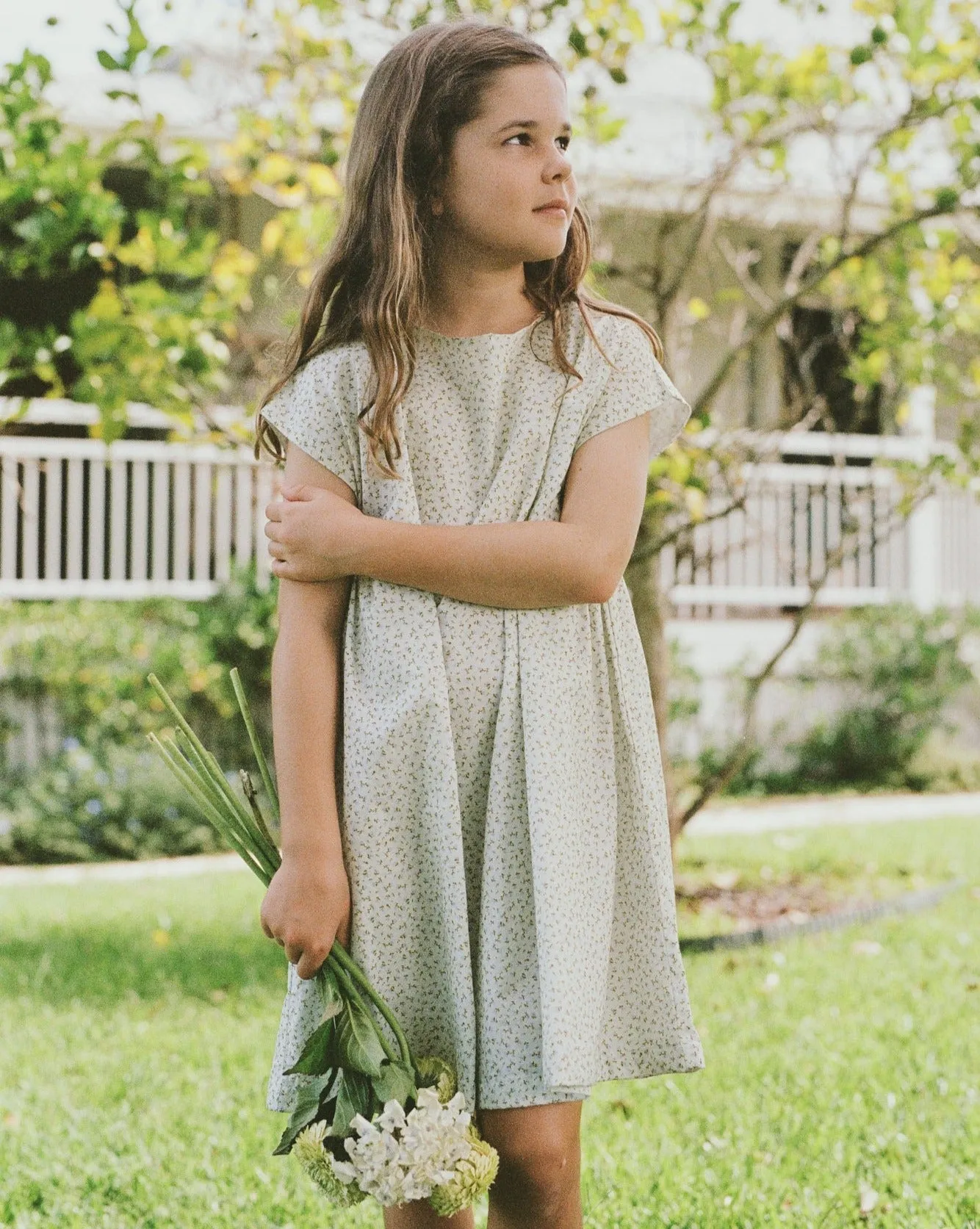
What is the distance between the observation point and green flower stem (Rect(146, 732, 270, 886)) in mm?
2016

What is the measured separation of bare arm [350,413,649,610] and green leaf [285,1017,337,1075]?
56 cm

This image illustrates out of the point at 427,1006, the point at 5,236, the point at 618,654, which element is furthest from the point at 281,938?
the point at 5,236

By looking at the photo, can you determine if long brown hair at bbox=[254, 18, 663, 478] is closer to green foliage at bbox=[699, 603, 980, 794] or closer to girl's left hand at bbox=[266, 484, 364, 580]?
girl's left hand at bbox=[266, 484, 364, 580]

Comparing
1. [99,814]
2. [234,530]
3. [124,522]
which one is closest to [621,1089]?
[99,814]

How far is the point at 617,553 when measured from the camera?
198 cm

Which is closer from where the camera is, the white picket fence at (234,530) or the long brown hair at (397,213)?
the long brown hair at (397,213)

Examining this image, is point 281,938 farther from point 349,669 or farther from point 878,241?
point 878,241

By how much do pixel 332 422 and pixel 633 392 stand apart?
1.34 feet

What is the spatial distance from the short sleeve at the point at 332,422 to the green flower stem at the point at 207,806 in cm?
42

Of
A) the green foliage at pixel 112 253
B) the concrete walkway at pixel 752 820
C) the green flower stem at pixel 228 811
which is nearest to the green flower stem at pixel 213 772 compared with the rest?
the green flower stem at pixel 228 811

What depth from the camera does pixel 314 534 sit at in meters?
1.98

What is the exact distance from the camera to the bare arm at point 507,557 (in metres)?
1.92

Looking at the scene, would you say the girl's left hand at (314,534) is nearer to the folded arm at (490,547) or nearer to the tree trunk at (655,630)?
the folded arm at (490,547)

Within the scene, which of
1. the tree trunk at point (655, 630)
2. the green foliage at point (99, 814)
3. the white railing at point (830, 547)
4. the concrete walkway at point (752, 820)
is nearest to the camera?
the tree trunk at point (655, 630)
